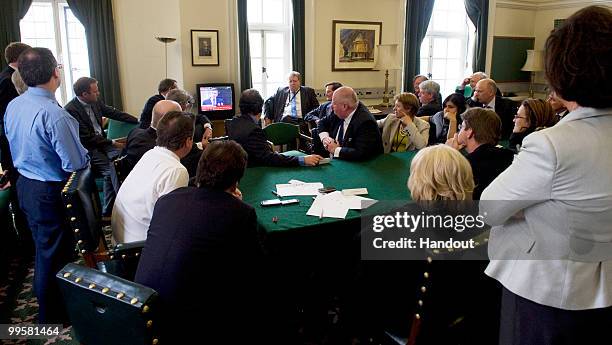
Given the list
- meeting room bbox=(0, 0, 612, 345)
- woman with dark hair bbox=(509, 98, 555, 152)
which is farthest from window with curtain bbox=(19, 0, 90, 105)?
woman with dark hair bbox=(509, 98, 555, 152)

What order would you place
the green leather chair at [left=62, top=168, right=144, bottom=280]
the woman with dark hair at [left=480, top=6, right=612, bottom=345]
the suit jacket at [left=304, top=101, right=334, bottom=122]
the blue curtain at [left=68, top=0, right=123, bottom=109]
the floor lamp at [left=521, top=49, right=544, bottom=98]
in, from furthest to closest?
the floor lamp at [left=521, top=49, right=544, bottom=98] → the blue curtain at [left=68, top=0, right=123, bottom=109] → the suit jacket at [left=304, top=101, right=334, bottom=122] → the green leather chair at [left=62, top=168, right=144, bottom=280] → the woman with dark hair at [left=480, top=6, right=612, bottom=345]

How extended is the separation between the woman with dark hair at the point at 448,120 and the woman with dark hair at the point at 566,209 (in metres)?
2.84

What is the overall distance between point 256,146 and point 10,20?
4126mm

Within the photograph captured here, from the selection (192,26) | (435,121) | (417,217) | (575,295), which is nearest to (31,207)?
(417,217)

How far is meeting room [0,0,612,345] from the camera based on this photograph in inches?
47.5

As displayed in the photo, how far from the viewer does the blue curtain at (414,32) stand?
25.0 feet

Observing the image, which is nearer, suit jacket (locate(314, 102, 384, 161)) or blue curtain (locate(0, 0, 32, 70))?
suit jacket (locate(314, 102, 384, 161))

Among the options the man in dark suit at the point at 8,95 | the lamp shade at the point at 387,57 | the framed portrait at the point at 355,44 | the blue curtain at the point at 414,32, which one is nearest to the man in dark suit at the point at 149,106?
the man in dark suit at the point at 8,95

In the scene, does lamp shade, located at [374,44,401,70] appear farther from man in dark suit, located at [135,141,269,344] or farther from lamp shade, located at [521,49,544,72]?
man in dark suit, located at [135,141,269,344]

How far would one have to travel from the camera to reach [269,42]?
275 inches

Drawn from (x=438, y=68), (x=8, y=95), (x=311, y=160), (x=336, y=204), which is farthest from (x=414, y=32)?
(x=8, y=95)

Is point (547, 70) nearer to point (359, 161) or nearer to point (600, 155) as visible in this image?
point (600, 155)

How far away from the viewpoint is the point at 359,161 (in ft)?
11.4

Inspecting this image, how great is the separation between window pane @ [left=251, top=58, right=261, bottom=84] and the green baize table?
3837 millimetres
